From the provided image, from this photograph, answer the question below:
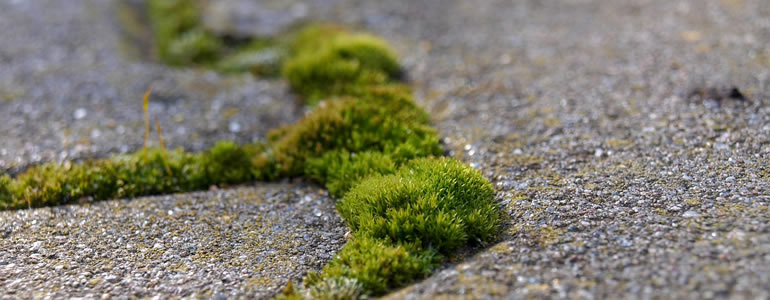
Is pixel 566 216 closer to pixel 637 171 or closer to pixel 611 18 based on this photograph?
pixel 637 171

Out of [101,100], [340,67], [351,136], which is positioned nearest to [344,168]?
[351,136]

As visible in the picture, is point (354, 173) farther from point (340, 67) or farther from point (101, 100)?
point (101, 100)

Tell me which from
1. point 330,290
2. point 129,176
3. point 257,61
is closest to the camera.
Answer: point 330,290

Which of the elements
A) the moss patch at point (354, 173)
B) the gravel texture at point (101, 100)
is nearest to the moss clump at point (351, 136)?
the moss patch at point (354, 173)

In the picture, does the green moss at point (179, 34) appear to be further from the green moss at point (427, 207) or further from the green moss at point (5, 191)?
the green moss at point (427, 207)

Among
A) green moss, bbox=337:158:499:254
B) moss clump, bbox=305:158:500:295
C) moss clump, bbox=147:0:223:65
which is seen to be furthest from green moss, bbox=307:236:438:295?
moss clump, bbox=147:0:223:65

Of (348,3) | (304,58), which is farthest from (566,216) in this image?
(348,3)

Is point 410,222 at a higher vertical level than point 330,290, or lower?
higher
